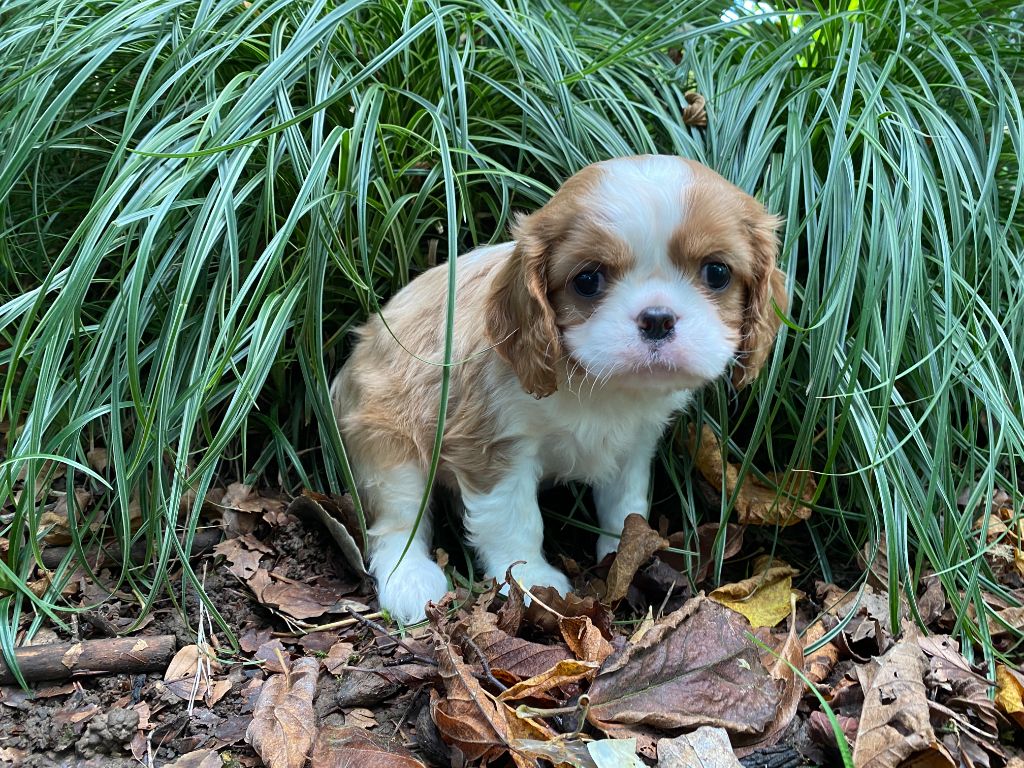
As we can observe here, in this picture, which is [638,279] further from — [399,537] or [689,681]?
[399,537]

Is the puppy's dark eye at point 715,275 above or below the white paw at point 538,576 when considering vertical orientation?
above

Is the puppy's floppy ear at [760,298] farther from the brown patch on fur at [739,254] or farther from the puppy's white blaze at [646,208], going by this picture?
the puppy's white blaze at [646,208]

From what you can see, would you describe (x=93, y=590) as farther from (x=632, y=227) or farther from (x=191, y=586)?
(x=632, y=227)

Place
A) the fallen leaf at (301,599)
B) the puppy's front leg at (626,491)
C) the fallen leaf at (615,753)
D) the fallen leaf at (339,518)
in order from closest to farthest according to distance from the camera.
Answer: the fallen leaf at (615,753), the fallen leaf at (301,599), the fallen leaf at (339,518), the puppy's front leg at (626,491)

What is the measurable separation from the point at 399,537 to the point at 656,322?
1.26 meters

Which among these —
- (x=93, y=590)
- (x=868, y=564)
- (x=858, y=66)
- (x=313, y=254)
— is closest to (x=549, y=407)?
(x=313, y=254)

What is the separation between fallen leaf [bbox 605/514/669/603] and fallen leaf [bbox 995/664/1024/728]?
1031mm

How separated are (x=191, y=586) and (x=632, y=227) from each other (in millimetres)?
1787

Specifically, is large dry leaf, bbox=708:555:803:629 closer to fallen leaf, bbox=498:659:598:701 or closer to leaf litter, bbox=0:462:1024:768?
leaf litter, bbox=0:462:1024:768

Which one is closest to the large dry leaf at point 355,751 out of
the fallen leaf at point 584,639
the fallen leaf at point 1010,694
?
the fallen leaf at point 584,639

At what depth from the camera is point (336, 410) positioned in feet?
11.1

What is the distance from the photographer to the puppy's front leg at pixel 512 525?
2928mm

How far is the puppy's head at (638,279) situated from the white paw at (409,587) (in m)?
0.78

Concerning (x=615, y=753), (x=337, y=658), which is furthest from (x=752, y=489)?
(x=337, y=658)
